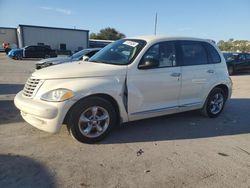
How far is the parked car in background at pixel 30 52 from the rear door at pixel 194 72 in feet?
82.7

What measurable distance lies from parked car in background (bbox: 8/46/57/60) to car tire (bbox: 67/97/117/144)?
25604 millimetres

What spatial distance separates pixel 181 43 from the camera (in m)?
5.56

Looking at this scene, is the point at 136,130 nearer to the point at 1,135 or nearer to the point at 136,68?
the point at 136,68

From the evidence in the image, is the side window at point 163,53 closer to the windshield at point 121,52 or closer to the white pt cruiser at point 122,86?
the white pt cruiser at point 122,86

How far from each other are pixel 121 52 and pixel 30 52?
25557mm

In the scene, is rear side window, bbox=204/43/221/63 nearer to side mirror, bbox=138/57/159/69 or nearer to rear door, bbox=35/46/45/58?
side mirror, bbox=138/57/159/69

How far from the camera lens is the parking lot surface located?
3.40 meters

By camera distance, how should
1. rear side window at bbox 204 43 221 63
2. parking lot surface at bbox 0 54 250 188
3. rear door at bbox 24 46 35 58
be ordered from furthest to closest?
1. rear door at bbox 24 46 35 58
2. rear side window at bbox 204 43 221 63
3. parking lot surface at bbox 0 54 250 188

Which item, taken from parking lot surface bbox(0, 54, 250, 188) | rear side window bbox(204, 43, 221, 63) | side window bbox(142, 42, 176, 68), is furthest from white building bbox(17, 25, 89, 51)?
side window bbox(142, 42, 176, 68)

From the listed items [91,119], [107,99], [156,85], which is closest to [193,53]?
[156,85]

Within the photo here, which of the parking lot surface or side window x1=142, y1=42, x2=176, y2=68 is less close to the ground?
side window x1=142, y1=42, x2=176, y2=68

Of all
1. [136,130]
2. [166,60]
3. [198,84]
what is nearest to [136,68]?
[166,60]

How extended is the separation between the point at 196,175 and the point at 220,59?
359 centimetres

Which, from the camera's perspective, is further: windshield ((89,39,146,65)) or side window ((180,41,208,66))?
side window ((180,41,208,66))
